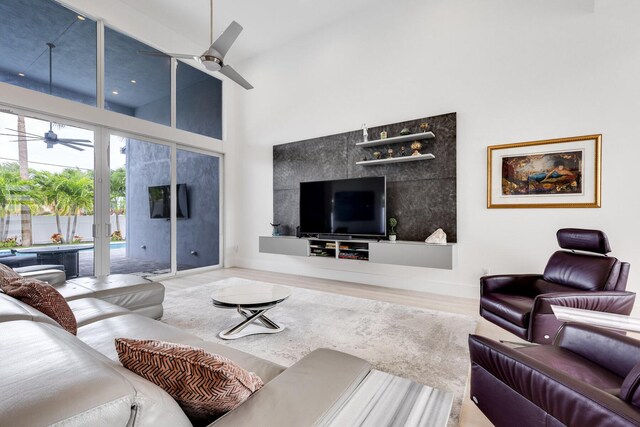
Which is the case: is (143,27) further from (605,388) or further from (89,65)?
(605,388)

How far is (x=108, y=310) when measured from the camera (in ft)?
6.59

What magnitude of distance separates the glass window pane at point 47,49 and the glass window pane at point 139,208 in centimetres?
81

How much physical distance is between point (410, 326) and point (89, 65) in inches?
207

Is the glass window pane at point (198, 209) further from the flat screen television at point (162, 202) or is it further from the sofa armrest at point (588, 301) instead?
the sofa armrest at point (588, 301)

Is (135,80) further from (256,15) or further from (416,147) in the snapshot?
(416,147)

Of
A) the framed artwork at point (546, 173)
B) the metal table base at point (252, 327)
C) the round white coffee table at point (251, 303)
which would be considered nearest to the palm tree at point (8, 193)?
the round white coffee table at point (251, 303)

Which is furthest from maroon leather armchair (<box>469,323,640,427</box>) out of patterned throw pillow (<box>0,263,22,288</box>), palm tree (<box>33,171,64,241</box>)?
palm tree (<box>33,171,64,241</box>)

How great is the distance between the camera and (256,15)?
4566 millimetres

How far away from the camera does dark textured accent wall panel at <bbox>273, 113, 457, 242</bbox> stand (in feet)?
12.6

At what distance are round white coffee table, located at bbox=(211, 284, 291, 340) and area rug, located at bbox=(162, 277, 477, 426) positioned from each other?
96 mm

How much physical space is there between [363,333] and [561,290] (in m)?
1.74

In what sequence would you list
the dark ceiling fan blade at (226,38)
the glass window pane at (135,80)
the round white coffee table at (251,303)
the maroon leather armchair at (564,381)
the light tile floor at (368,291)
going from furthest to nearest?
the glass window pane at (135,80), the dark ceiling fan blade at (226,38), the light tile floor at (368,291), the round white coffee table at (251,303), the maroon leather armchair at (564,381)

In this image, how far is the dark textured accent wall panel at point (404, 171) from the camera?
3855mm

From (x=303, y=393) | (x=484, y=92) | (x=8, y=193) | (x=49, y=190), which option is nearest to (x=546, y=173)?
(x=484, y=92)
